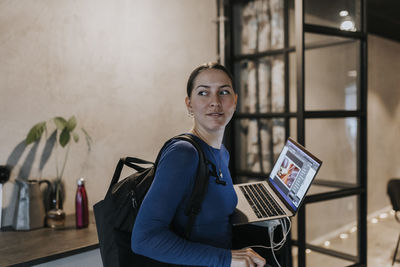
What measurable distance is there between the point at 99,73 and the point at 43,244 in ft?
3.68

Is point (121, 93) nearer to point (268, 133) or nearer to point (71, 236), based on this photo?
point (71, 236)

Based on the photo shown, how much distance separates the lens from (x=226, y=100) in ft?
3.96

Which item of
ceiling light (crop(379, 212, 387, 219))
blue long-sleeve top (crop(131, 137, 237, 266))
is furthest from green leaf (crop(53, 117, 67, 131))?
ceiling light (crop(379, 212, 387, 219))

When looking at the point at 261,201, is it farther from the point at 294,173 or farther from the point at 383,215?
A: the point at 383,215

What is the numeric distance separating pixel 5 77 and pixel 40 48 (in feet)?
0.87

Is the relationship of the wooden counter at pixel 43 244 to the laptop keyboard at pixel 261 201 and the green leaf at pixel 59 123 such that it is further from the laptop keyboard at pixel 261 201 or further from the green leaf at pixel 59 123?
the laptop keyboard at pixel 261 201

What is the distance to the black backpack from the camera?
1045mm

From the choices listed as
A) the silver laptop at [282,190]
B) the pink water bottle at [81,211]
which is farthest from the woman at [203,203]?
the pink water bottle at [81,211]

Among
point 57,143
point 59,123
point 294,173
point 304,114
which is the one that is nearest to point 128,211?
point 294,173

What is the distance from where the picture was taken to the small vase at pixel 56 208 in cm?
200

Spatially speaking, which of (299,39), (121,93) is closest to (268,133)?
(299,39)

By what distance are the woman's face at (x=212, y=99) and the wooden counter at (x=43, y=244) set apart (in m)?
Answer: 0.97

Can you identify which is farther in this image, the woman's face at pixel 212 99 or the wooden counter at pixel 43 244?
the wooden counter at pixel 43 244

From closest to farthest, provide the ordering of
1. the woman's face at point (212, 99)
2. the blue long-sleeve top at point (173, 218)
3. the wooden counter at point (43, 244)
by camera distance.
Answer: the blue long-sleeve top at point (173, 218) < the woman's face at point (212, 99) < the wooden counter at point (43, 244)
